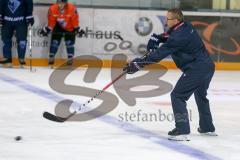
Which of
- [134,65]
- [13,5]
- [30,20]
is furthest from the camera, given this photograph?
[13,5]

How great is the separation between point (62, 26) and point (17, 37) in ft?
2.94

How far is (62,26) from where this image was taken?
13.7 meters

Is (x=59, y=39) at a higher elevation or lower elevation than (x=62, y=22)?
lower

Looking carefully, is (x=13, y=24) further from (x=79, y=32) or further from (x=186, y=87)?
(x=186, y=87)

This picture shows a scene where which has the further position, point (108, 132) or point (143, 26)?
point (143, 26)

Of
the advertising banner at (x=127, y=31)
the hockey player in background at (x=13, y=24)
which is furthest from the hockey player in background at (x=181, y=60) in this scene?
the advertising banner at (x=127, y=31)

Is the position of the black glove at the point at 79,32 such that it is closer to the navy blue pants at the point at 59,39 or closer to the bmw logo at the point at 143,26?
the navy blue pants at the point at 59,39

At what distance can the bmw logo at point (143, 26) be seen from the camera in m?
14.2

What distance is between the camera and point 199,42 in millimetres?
6426

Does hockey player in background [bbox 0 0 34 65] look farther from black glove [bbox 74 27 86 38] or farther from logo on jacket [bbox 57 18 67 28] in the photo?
black glove [bbox 74 27 86 38]

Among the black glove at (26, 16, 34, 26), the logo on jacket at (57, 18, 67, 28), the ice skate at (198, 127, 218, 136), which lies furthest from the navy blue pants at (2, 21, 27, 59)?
the ice skate at (198, 127, 218, 136)

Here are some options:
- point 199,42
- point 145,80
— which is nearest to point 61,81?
point 145,80

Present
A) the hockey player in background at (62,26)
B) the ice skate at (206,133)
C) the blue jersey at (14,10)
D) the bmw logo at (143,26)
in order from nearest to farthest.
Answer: the ice skate at (206,133) → the blue jersey at (14,10) → the hockey player in background at (62,26) → the bmw logo at (143,26)

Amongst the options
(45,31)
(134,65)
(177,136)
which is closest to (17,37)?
(45,31)
